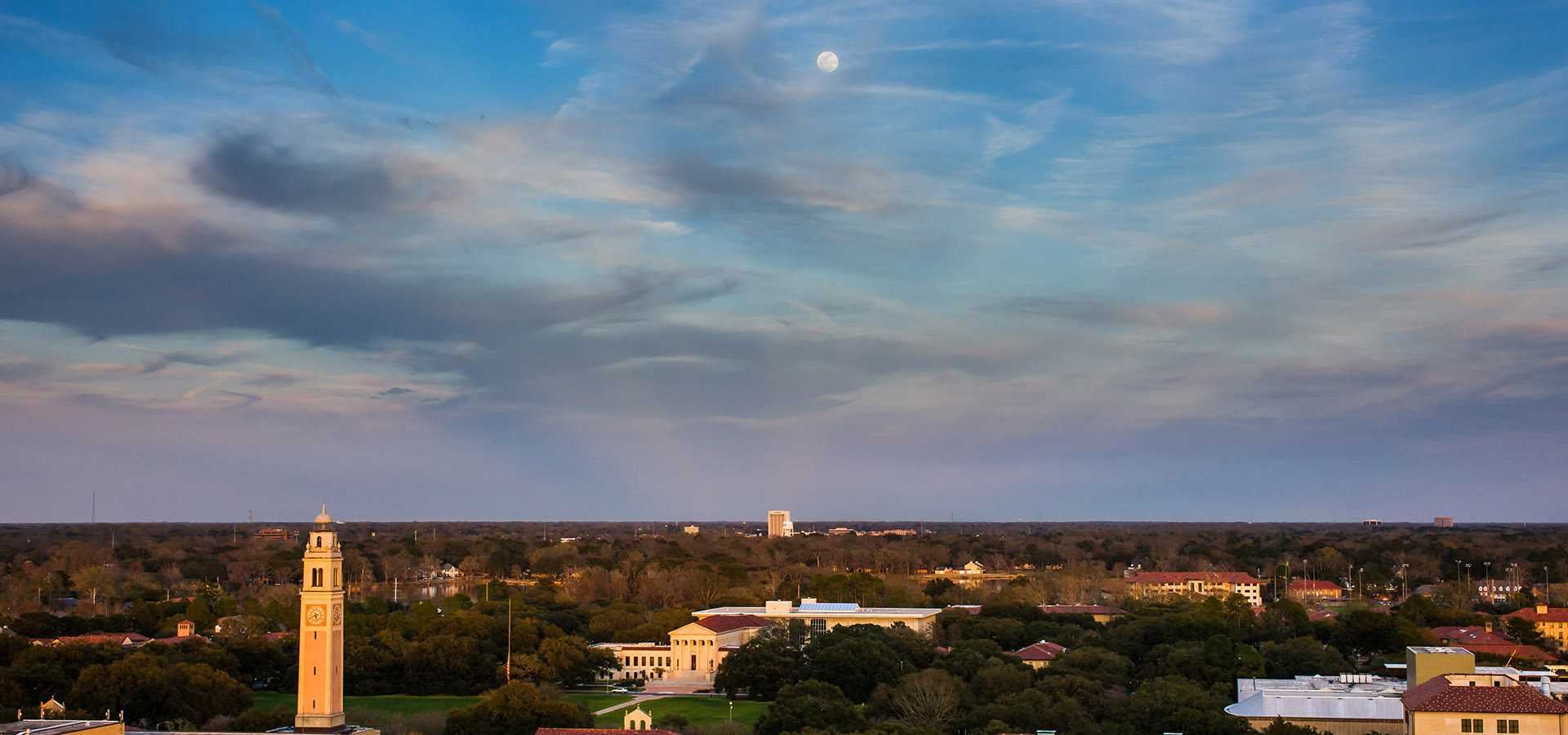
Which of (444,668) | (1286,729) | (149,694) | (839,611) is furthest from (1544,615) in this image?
(149,694)

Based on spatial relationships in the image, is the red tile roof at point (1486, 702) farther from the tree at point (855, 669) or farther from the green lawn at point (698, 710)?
the tree at point (855, 669)

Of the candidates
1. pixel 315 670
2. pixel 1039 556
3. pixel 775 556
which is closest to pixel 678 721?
pixel 315 670

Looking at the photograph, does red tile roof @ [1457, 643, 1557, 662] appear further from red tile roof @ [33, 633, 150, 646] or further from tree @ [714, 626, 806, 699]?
red tile roof @ [33, 633, 150, 646]

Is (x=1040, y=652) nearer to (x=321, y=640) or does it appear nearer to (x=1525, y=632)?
(x=1525, y=632)

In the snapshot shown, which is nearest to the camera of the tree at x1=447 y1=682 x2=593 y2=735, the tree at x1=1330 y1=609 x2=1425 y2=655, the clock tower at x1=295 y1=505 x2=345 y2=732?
the clock tower at x1=295 y1=505 x2=345 y2=732

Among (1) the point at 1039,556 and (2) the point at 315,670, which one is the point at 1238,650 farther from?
(1) the point at 1039,556

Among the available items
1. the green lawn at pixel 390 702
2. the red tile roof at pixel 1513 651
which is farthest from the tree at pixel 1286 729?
the green lawn at pixel 390 702

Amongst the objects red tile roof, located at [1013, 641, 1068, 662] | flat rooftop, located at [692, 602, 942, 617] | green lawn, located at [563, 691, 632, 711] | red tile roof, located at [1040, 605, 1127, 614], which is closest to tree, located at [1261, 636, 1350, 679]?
red tile roof, located at [1013, 641, 1068, 662]
